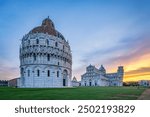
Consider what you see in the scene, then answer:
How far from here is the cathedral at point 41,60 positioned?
46.9 m

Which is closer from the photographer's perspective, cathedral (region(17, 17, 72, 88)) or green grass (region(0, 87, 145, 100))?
green grass (region(0, 87, 145, 100))

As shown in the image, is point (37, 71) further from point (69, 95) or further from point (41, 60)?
Answer: point (69, 95)

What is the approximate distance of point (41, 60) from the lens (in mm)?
47469

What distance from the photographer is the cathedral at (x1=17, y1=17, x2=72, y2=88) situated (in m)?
46.9

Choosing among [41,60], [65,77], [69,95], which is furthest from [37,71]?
[69,95]

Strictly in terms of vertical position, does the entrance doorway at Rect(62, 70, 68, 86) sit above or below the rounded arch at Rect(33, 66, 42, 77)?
below

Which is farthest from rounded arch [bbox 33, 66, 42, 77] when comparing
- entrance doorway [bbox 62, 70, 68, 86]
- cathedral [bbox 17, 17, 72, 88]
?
entrance doorway [bbox 62, 70, 68, 86]

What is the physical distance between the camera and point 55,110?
29.8ft

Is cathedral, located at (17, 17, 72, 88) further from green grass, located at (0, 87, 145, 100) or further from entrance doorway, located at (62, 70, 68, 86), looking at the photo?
green grass, located at (0, 87, 145, 100)

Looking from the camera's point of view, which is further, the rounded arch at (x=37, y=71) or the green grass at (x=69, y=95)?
the rounded arch at (x=37, y=71)

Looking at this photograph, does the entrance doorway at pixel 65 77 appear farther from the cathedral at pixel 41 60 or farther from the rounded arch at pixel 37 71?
the rounded arch at pixel 37 71

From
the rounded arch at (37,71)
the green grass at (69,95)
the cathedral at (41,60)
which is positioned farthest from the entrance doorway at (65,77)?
the green grass at (69,95)

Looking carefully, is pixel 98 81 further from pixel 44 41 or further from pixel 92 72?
pixel 44 41

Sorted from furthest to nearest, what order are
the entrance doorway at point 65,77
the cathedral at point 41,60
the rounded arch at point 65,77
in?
1. the rounded arch at point 65,77
2. the entrance doorway at point 65,77
3. the cathedral at point 41,60
